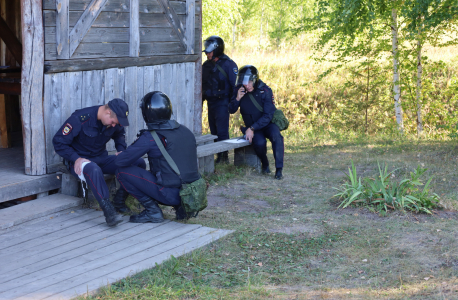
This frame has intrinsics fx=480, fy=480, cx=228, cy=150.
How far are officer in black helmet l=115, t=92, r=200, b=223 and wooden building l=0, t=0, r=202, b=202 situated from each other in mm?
1202

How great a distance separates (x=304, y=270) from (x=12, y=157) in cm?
441

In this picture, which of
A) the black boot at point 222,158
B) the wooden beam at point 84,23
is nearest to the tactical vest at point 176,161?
the wooden beam at point 84,23

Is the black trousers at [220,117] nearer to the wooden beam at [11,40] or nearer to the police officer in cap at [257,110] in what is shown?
the police officer in cap at [257,110]

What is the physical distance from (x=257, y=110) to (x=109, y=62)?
8.51ft

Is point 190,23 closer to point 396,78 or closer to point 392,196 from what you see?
point 392,196

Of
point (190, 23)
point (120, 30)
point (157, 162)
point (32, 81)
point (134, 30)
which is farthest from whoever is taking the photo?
point (190, 23)

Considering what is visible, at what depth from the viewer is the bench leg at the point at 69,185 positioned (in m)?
5.60

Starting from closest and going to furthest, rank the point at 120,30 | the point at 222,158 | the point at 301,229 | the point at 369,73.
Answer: the point at 301,229 → the point at 120,30 → the point at 222,158 → the point at 369,73

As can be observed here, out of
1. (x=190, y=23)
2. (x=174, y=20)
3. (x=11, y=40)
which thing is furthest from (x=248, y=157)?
(x=11, y=40)

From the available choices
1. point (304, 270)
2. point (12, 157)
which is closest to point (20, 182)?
point (12, 157)

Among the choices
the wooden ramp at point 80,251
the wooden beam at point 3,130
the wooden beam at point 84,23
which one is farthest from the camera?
the wooden beam at point 3,130

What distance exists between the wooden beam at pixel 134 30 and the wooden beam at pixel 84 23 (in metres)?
0.51

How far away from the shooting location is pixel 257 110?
7801 millimetres

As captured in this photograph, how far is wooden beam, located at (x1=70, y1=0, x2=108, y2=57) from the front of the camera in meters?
5.73
